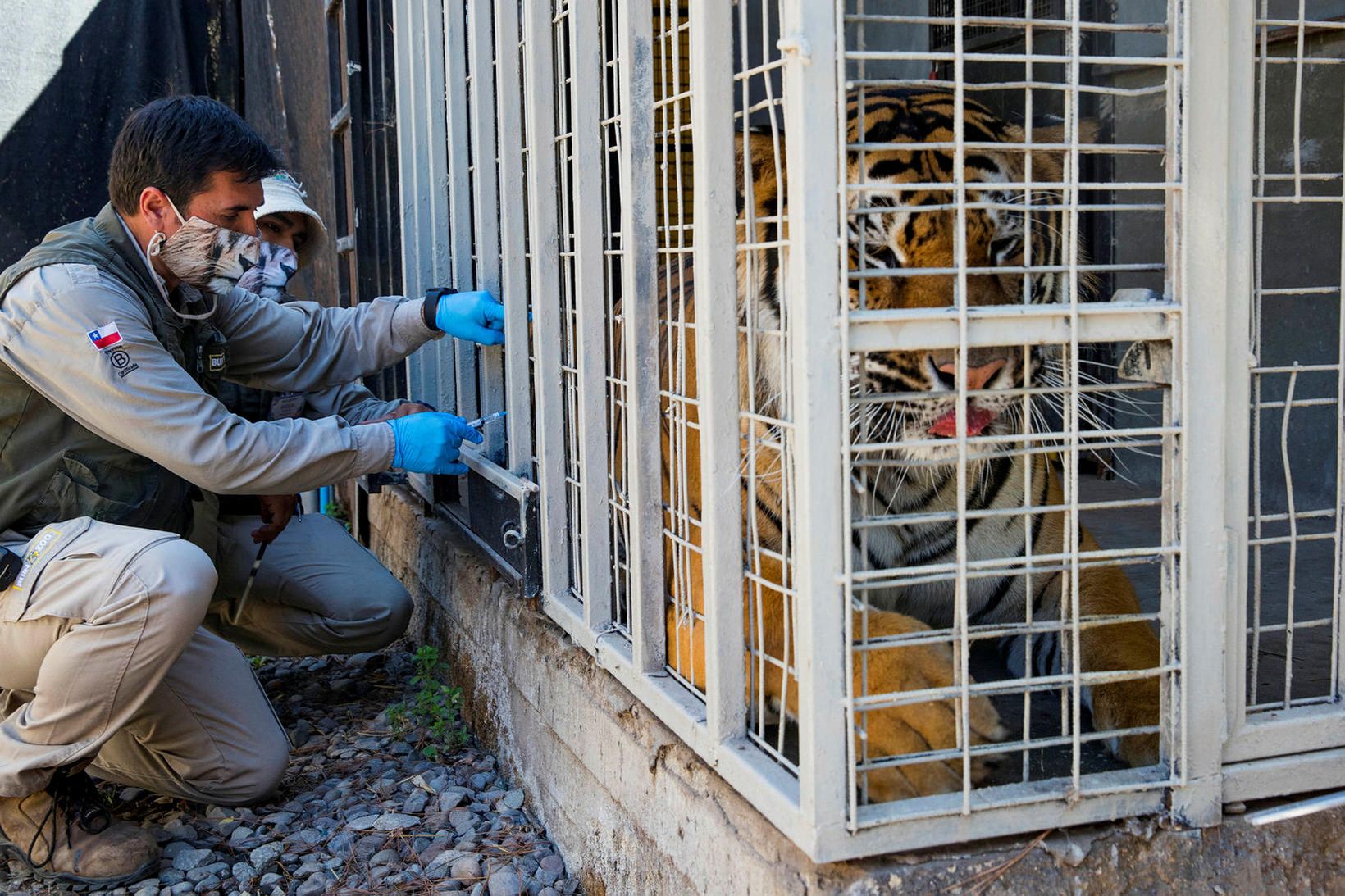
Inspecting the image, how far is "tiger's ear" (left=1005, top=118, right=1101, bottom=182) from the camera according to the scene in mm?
2271

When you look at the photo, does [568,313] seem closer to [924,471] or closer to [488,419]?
[488,419]

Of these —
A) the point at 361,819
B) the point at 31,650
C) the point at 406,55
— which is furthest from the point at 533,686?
the point at 406,55

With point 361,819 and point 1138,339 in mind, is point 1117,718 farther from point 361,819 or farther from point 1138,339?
point 361,819

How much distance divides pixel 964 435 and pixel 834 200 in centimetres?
35

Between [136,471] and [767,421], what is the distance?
2097 mm

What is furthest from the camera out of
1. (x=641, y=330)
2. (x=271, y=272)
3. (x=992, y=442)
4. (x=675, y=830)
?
(x=271, y=272)

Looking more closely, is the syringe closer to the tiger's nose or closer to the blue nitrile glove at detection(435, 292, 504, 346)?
the blue nitrile glove at detection(435, 292, 504, 346)

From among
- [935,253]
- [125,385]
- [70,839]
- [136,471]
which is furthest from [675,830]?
[136,471]

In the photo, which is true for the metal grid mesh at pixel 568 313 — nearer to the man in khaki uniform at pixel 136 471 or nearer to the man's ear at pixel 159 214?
the man in khaki uniform at pixel 136 471

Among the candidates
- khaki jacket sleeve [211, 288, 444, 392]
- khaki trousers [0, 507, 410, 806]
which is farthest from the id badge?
khaki trousers [0, 507, 410, 806]

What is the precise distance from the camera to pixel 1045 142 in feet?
8.27

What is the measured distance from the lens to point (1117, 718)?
75.7 inches

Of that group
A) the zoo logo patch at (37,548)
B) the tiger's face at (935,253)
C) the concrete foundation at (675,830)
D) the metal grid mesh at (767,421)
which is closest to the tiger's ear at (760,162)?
the metal grid mesh at (767,421)

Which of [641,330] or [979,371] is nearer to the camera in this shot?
[979,371]
